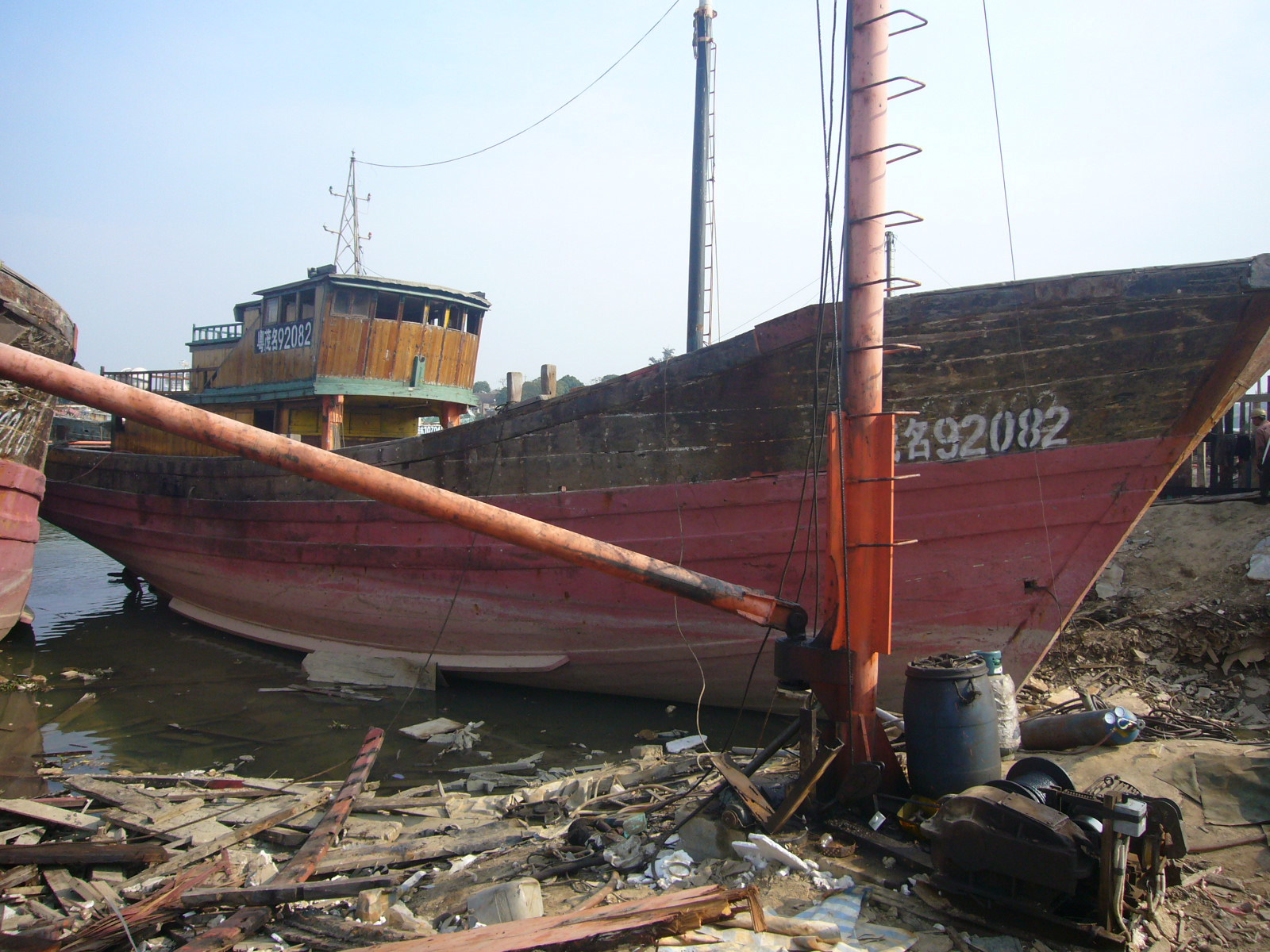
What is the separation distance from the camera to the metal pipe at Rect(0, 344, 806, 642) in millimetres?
3664

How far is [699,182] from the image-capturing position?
44.7ft

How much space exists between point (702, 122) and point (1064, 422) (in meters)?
10.2

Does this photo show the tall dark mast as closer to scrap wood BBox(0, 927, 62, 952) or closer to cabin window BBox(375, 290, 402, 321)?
cabin window BBox(375, 290, 402, 321)

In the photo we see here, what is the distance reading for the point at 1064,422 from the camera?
538cm

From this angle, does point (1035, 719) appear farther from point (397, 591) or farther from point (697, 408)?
point (397, 591)

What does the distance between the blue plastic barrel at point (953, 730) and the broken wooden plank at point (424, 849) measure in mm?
2142

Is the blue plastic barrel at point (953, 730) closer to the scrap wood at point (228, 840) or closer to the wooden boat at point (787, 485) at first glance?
the wooden boat at point (787, 485)

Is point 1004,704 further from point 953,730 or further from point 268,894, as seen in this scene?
point 268,894

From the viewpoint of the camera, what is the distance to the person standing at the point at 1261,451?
8.84m

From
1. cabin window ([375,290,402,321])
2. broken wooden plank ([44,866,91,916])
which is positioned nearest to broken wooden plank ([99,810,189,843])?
broken wooden plank ([44,866,91,916])

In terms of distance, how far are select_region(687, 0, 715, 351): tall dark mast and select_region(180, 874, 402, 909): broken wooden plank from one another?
11.0m

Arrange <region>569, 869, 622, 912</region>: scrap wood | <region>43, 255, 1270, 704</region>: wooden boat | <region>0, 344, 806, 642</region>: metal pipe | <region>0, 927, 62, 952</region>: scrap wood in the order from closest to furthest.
A: <region>0, 927, 62, 952</region>: scrap wood → <region>569, 869, 622, 912</region>: scrap wood → <region>0, 344, 806, 642</region>: metal pipe → <region>43, 255, 1270, 704</region>: wooden boat

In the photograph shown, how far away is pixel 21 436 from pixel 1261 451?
14.9m

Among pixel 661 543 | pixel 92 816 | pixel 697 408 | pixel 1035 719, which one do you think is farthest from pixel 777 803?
pixel 92 816
